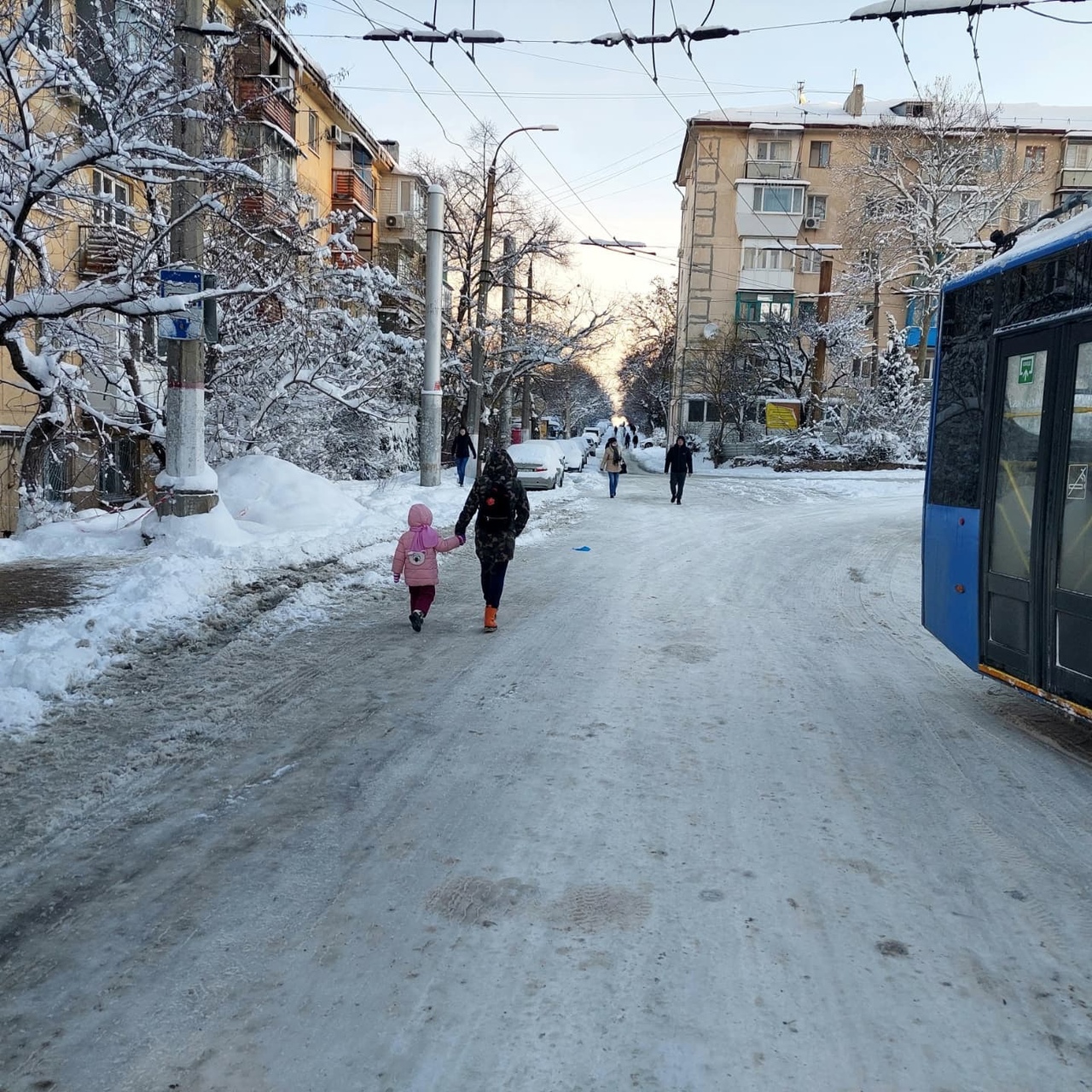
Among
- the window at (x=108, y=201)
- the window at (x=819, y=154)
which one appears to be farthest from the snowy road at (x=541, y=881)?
the window at (x=819, y=154)

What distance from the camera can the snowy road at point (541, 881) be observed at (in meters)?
2.73

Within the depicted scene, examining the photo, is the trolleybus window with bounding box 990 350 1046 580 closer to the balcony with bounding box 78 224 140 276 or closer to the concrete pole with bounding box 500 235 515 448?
the balcony with bounding box 78 224 140 276

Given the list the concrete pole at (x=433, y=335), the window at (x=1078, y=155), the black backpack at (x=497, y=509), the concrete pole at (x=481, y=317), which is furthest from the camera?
the window at (x=1078, y=155)

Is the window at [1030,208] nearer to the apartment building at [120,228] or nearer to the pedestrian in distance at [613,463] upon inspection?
the pedestrian in distance at [613,463]

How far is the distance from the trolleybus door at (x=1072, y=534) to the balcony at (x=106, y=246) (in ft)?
37.2

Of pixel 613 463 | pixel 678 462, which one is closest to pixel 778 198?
pixel 613 463

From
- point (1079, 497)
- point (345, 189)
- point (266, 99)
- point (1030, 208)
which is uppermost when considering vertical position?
point (1030, 208)

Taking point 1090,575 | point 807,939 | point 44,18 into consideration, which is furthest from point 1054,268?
point 44,18

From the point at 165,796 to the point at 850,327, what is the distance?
43.7m

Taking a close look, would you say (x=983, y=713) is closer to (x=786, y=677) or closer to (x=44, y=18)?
(x=786, y=677)

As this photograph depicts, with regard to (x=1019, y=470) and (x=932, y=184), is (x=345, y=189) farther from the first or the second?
(x=1019, y=470)

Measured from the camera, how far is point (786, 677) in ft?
23.2

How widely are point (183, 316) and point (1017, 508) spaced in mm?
8478

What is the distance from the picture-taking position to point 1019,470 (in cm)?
584
